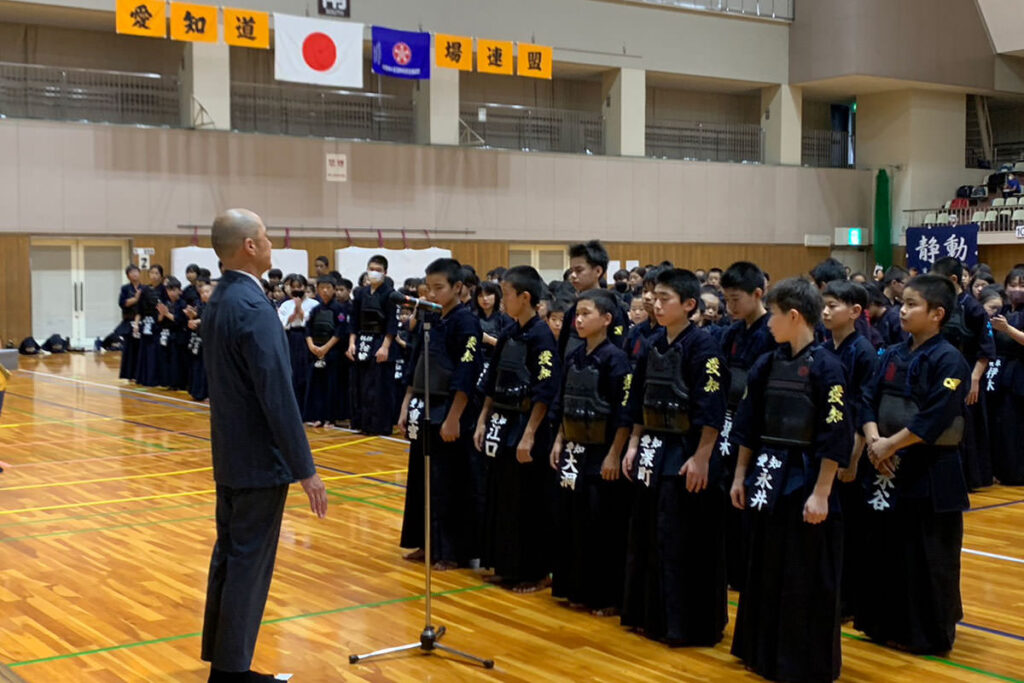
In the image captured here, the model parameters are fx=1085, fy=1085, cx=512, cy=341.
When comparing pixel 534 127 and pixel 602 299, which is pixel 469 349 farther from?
pixel 534 127

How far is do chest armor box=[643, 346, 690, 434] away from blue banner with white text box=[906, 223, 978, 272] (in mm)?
22575

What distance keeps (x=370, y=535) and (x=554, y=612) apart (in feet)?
7.40

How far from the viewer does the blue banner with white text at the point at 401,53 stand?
23125 millimetres

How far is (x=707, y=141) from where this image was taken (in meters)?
30.6

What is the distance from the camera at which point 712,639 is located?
5613 mm

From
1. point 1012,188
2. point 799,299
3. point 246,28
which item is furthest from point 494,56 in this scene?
point 799,299

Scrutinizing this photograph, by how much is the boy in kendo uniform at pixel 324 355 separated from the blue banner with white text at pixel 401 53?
10829 mm

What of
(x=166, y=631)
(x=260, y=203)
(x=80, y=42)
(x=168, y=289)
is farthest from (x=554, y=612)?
(x=80, y=42)

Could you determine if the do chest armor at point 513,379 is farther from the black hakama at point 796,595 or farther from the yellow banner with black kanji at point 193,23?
the yellow banner with black kanji at point 193,23

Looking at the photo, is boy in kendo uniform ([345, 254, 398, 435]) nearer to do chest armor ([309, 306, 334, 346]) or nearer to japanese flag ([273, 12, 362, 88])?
do chest armor ([309, 306, 334, 346])

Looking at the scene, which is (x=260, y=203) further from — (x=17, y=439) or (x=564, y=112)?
(x=17, y=439)

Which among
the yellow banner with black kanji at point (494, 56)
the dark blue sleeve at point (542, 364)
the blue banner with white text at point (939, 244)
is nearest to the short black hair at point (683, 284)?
the dark blue sleeve at point (542, 364)

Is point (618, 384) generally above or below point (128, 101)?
below

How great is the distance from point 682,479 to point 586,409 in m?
0.72
